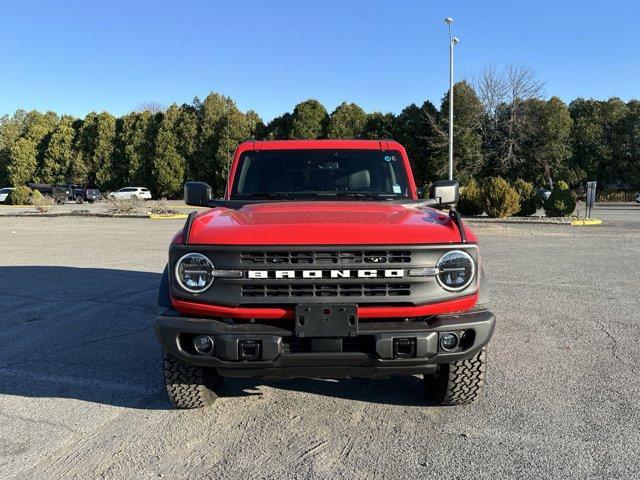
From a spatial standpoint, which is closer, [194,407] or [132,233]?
[194,407]

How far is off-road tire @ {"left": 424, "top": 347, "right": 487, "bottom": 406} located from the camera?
3.54 meters

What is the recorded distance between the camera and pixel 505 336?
5.54 metres

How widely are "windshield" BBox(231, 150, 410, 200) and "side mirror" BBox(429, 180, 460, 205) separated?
0.75 feet

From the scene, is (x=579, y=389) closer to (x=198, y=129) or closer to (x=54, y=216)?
(x=54, y=216)

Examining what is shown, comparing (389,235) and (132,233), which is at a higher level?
(389,235)

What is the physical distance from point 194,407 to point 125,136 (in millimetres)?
53407

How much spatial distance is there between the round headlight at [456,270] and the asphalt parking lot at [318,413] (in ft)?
3.09

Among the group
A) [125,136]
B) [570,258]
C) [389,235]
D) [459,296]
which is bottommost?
[570,258]

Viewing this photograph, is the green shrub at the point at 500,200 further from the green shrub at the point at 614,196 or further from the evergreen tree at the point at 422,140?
the green shrub at the point at 614,196

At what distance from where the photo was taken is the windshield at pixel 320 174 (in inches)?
183

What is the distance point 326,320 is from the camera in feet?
10.0

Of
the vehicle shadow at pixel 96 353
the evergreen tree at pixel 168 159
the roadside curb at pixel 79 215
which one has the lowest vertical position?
the vehicle shadow at pixel 96 353

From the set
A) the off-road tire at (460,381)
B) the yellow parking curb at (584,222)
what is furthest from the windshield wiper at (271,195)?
the yellow parking curb at (584,222)

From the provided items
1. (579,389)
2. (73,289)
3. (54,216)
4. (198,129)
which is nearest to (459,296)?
(579,389)
